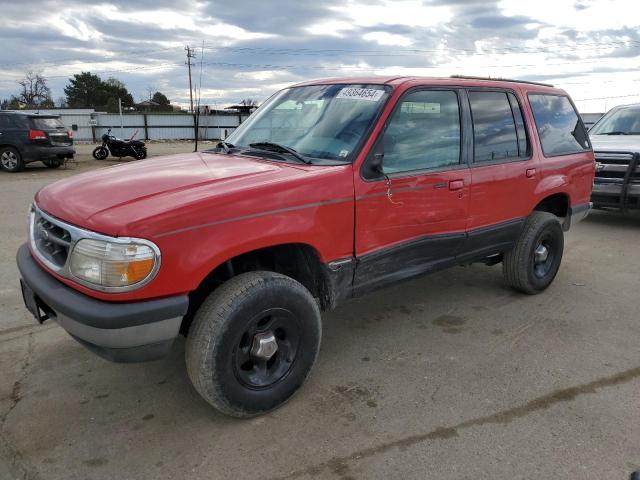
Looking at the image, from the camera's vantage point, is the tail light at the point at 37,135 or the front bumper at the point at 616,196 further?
the tail light at the point at 37,135

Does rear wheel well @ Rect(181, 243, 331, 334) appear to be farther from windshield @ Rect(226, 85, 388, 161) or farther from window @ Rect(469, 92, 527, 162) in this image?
window @ Rect(469, 92, 527, 162)

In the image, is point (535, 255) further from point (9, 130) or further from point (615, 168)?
point (9, 130)

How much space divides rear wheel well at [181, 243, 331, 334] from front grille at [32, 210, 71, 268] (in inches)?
27.9

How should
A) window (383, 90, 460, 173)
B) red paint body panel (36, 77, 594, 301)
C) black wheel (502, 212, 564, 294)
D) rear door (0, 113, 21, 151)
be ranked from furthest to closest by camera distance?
rear door (0, 113, 21, 151), black wheel (502, 212, 564, 294), window (383, 90, 460, 173), red paint body panel (36, 77, 594, 301)

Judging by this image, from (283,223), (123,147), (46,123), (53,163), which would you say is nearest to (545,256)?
(283,223)

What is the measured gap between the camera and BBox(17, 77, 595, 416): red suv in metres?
2.43

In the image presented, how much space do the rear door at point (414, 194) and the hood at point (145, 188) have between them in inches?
21.4

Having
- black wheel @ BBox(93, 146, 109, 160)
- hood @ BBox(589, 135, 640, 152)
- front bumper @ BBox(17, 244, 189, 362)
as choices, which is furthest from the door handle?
black wheel @ BBox(93, 146, 109, 160)

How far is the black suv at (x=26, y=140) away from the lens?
1347 centimetres

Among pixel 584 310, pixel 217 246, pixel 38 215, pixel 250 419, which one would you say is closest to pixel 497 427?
pixel 250 419

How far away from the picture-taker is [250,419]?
290 centimetres

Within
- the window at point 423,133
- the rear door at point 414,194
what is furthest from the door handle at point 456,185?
the window at point 423,133

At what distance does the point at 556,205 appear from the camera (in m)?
5.02

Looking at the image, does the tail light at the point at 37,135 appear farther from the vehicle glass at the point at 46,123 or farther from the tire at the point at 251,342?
the tire at the point at 251,342
